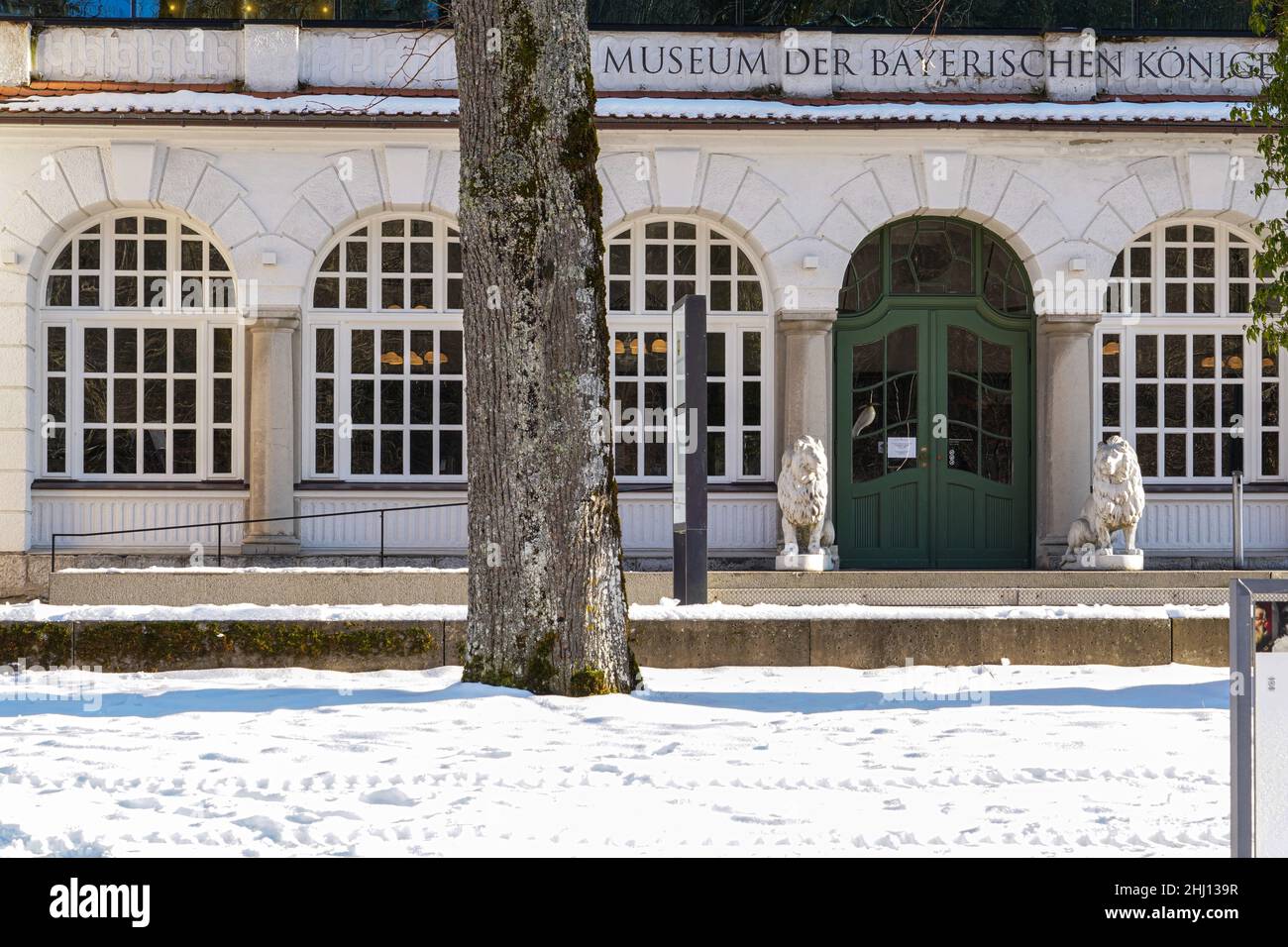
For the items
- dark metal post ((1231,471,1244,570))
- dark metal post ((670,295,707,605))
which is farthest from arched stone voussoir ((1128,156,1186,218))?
dark metal post ((670,295,707,605))

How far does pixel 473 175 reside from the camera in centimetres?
836

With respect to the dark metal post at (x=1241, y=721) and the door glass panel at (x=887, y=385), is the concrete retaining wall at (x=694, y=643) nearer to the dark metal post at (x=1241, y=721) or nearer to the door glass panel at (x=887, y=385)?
the dark metal post at (x=1241, y=721)

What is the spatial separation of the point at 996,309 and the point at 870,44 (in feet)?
10.8

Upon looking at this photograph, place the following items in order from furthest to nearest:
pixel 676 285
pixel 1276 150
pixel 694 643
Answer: pixel 676 285 → pixel 1276 150 → pixel 694 643

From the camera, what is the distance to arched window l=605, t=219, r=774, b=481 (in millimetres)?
17750

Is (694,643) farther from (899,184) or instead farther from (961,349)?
(961,349)

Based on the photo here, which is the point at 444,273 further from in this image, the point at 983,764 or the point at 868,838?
the point at 868,838

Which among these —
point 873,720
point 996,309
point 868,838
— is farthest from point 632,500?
point 868,838

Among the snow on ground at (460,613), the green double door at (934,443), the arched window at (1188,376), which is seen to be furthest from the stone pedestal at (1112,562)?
the snow on ground at (460,613)

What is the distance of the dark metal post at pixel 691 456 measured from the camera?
37.7ft

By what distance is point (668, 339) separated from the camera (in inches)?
697

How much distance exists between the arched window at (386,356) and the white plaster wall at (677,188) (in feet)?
1.64

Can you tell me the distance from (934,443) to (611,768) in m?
12.8

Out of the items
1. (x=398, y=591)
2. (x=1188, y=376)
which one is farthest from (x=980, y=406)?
(x=398, y=591)
